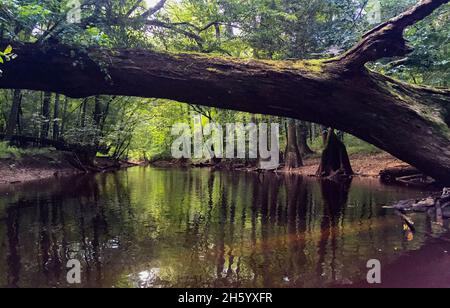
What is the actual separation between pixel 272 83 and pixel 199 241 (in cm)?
332

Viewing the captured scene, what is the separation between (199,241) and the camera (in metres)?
4.96

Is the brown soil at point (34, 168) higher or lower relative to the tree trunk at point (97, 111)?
lower

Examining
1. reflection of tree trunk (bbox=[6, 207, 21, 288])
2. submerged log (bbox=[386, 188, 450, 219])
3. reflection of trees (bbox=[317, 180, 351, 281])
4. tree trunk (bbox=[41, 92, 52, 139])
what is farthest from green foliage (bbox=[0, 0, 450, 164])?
submerged log (bbox=[386, 188, 450, 219])

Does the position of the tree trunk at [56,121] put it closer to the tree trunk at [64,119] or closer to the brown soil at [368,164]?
the tree trunk at [64,119]

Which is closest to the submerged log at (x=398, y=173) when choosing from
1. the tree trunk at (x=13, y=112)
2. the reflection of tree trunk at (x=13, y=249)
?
the reflection of tree trunk at (x=13, y=249)

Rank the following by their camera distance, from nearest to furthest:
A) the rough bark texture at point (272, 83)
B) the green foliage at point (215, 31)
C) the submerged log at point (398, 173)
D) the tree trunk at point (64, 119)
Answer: the green foliage at point (215, 31)
the rough bark texture at point (272, 83)
the submerged log at point (398, 173)
the tree trunk at point (64, 119)

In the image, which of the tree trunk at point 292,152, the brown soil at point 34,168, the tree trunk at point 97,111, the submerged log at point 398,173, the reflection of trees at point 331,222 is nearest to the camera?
the reflection of trees at point 331,222

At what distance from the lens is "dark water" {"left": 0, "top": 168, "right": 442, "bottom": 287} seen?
363cm

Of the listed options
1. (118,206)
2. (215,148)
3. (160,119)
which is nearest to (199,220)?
(118,206)

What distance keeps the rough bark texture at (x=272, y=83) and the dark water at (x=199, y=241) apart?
159 cm

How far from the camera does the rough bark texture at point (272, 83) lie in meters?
6.62

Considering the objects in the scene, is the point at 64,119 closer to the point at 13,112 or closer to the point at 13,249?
the point at 13,112

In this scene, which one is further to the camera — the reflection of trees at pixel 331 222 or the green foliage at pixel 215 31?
the green foliage at pixel 215 31

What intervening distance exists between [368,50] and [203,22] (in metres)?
5.92
